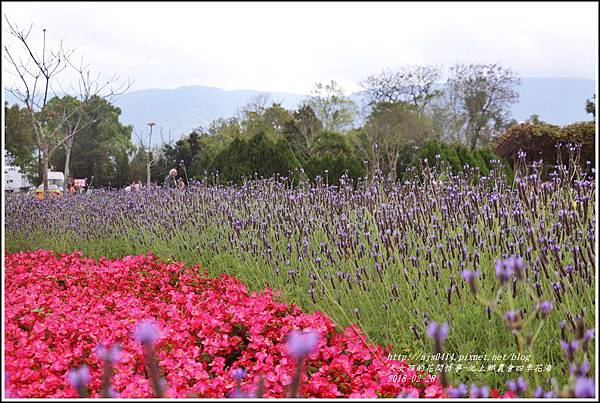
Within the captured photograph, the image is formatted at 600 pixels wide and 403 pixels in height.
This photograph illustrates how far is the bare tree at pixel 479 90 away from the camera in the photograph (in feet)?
80.1

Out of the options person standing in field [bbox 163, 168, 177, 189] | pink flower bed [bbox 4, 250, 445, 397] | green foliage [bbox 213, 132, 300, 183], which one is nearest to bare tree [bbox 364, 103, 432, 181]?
green foliage [bbox 213, 132, 300, 183]

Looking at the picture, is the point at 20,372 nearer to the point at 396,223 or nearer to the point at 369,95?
the point at 396,223

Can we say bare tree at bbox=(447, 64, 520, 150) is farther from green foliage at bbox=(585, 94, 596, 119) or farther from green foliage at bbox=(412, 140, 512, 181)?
green foliage at bbox=(412, 140, 512, 181)

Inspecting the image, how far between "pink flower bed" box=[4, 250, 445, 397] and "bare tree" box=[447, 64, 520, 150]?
22663 mm

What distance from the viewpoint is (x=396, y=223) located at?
3.35m

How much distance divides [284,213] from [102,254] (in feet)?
9.05

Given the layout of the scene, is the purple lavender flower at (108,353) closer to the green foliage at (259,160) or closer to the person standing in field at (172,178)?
the person standing in field at (172,178)

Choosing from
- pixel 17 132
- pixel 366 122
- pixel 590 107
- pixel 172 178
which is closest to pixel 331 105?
pixel 366 122

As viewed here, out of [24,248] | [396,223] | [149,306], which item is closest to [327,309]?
[396,223]

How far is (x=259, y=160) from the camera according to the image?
10.3 meters

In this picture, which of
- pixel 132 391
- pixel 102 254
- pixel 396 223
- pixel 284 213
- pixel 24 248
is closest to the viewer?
pixel 132 391

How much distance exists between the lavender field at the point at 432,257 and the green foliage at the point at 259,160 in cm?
412

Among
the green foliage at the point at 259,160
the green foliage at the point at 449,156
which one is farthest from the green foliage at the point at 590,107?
the green foliage at the point at 259,160

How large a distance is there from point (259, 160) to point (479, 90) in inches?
679
